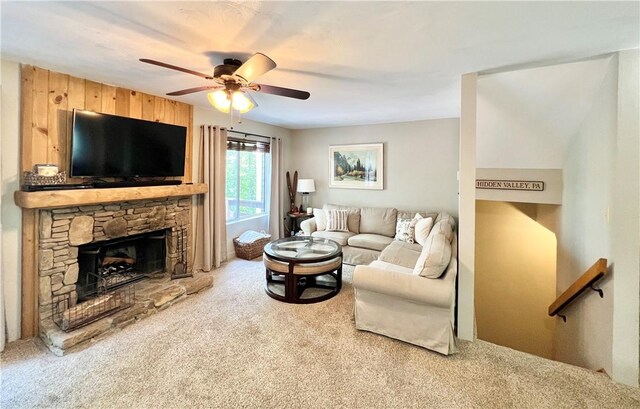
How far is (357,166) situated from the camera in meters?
5.54

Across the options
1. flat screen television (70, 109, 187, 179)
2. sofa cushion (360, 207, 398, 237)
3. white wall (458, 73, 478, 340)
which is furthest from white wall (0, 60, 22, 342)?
sofa cushion (360, 207, 398, 237)

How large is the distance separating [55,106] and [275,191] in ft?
11.2

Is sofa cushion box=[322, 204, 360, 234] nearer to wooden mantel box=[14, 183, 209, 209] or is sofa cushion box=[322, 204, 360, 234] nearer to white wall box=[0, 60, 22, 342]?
wooden mantel box=[14, 183, 209, 209]

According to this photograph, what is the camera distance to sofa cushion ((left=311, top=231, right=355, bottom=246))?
183 inches

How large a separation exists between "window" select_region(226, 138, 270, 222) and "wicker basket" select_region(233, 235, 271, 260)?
484 mm

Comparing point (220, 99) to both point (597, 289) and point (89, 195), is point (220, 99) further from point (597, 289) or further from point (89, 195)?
point (597, 289)

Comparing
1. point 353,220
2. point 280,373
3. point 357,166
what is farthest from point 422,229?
point 280,373

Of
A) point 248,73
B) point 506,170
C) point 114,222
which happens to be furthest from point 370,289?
point 114,222

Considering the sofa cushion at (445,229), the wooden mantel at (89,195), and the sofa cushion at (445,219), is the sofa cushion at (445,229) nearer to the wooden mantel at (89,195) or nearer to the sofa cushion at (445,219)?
the sofa cushion at (445,219)

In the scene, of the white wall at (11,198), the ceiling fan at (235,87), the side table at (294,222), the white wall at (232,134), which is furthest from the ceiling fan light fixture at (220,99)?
the side table at (294,222)

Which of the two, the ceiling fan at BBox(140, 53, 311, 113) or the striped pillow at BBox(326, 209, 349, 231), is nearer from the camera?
the ceiling fan at BBox(140, 53, 311, 113)

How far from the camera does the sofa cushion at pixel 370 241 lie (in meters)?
4.38

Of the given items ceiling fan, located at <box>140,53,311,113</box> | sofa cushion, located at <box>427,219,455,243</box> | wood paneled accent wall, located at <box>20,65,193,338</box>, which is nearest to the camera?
ceiling fan, located at <box>140,53,311,113</box>

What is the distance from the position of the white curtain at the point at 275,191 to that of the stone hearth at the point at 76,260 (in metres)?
2.08
